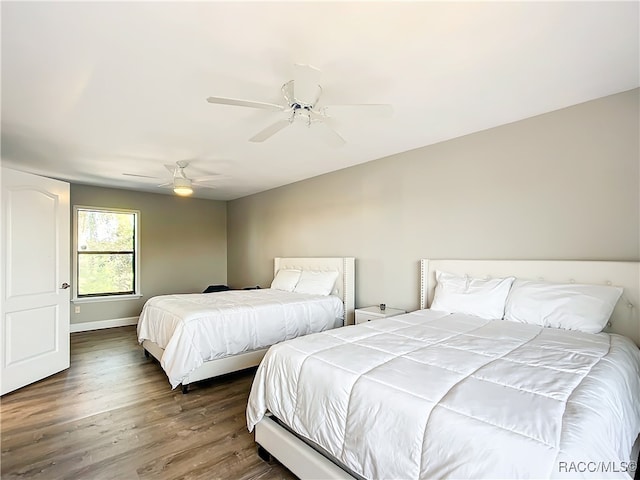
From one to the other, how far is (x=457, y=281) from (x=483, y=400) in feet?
6.38

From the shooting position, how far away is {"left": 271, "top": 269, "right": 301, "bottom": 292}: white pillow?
4693 millimetres

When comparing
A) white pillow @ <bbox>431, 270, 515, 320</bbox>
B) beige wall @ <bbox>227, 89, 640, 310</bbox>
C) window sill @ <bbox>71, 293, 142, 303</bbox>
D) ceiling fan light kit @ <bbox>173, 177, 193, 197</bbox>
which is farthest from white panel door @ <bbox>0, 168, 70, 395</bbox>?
white pillow @ <bbox>431, 270, 515, 320</bbox>

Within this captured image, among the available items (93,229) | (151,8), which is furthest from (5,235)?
(151,8)

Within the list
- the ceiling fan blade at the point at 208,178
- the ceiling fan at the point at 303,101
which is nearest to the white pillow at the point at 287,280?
the ceiling fan blade at the point at 208,178

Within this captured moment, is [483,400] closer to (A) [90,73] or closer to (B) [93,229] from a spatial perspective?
(A) [90,73]

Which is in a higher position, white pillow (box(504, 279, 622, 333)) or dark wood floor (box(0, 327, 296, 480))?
white pillow (box(504, 279, 622, 333))

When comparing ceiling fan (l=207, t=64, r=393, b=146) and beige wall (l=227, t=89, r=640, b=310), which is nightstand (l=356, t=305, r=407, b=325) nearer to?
beige wall (l=227, t=89, r=640, b=310)

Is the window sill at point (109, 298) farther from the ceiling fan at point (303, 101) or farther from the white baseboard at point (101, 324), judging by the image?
the ceiling fan at point (303, 101)

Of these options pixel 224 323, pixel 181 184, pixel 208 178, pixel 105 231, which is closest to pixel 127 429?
pixel 224 323

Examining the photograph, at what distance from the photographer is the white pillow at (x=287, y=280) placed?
4693 millimetres

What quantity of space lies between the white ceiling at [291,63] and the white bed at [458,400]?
60.3 inches

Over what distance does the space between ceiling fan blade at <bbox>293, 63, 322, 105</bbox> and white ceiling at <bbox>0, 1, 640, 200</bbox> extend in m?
0.15

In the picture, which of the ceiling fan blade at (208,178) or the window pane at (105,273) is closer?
the ceiling fan blade at (208,178)

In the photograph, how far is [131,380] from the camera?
10.9 feet
